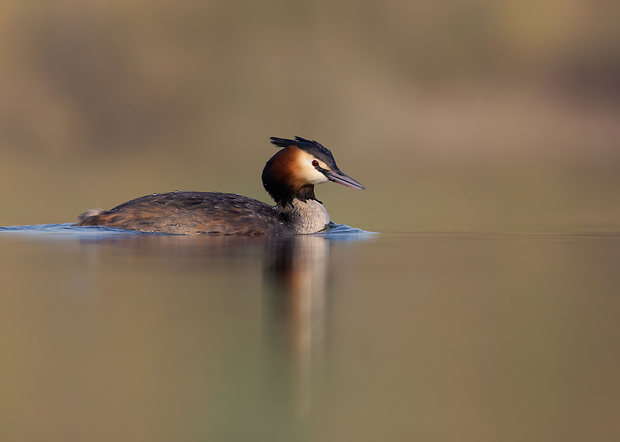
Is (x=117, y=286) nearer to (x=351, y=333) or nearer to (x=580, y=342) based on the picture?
(x=351, y=333)

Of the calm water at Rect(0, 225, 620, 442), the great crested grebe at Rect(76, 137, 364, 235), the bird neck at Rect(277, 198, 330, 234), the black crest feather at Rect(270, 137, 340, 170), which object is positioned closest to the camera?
the calm water at Rect(0, 225, 620, 442)

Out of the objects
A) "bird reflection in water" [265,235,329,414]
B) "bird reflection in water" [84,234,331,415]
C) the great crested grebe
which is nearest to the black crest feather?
the great crested grebe

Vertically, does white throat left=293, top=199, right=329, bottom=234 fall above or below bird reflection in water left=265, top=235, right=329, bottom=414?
above

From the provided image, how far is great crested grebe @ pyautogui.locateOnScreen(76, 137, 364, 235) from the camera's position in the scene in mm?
9008

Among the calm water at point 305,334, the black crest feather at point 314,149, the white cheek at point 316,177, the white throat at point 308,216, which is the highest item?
the black crest feather at point 314,149

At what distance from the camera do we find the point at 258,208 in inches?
370

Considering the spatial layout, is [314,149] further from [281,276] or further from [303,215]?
[281,276]

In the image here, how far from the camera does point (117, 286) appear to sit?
4.27m

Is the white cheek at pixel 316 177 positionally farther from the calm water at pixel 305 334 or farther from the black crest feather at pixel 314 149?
the calm water at pixel 305 334

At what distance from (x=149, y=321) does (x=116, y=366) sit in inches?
29.9

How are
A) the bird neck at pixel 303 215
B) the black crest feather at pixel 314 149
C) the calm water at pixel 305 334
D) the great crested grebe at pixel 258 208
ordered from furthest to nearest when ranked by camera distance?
1. the bird neck at pixel 303 215
2. the black crest feather at pixel 314 149
3. the great crested grebe at pixel 258 208
4. the calm water at pixel 305 334

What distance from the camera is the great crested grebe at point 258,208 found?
29.6 ft

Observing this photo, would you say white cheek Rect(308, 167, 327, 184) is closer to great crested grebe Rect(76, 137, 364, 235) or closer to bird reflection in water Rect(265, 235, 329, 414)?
great crested grebe Rect(76, 137, 364, 235)

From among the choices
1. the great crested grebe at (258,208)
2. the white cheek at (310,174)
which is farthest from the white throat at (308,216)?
the white cheek at (310,174)
